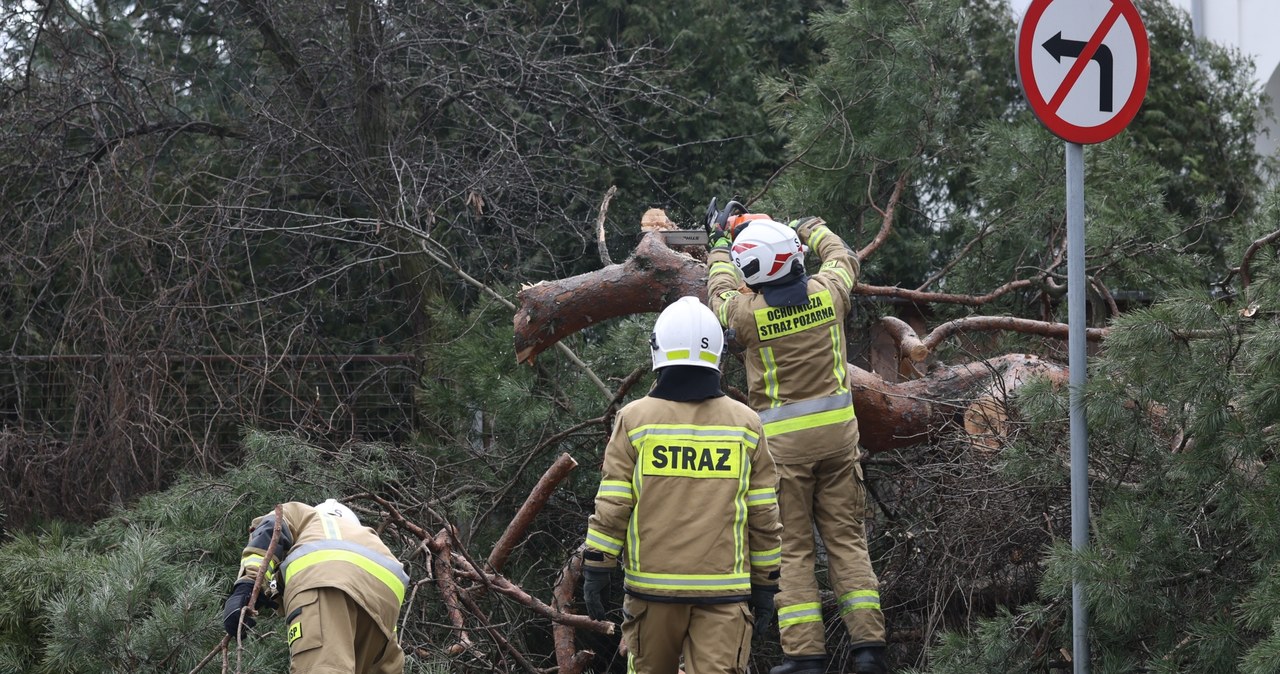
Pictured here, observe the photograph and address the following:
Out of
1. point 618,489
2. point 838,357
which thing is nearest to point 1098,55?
point 838,357

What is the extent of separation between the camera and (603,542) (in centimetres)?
393

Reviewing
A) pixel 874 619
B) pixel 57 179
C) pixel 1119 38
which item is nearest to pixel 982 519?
pixel 874 619

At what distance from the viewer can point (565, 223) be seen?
7.54 m

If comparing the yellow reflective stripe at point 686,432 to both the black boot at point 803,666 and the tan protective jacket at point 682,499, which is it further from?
the black boot at point 803,666

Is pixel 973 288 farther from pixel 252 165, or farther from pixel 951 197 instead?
pixel 252 165

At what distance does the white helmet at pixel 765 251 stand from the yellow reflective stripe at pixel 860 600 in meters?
1.24

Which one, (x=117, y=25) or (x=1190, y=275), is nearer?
(x=1190, y=275)

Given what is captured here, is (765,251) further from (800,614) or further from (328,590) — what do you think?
(328,590)

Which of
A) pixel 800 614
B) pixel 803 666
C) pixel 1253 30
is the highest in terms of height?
pixel 1253 30

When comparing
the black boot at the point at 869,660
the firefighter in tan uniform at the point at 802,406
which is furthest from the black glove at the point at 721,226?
the black boot at the point at 869,660

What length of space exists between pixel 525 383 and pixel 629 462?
2.14 m

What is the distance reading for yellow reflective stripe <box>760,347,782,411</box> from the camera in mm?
4762

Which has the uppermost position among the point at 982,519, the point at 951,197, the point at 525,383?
the point at 951,197

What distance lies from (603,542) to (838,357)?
1354 mm
